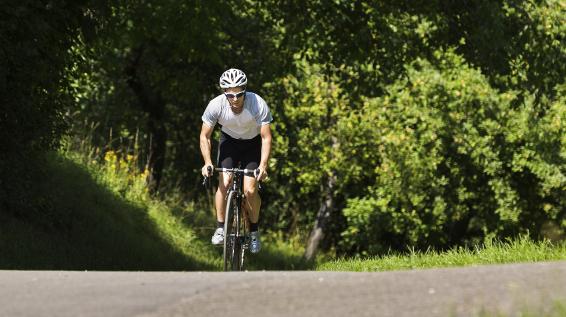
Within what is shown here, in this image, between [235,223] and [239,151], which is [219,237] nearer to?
[235,223]

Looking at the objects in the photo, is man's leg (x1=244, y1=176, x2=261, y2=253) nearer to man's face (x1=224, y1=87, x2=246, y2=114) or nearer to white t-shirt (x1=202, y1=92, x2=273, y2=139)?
white t-shirt (x1=202, y1=92, x2=273, y2=139)

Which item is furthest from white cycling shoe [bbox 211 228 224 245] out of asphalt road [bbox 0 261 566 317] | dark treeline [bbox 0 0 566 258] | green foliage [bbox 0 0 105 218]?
dark treeline [bbox 0 0 566 258]

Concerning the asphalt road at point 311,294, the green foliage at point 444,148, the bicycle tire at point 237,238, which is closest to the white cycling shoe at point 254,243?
the bicycle tire at point 237,238

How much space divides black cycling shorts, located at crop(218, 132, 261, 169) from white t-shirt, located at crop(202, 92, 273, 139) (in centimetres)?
24

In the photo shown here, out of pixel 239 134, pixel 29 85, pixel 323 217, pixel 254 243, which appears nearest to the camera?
pixel 239 134

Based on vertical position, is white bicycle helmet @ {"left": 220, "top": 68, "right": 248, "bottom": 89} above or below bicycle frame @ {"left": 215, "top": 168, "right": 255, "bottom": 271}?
above

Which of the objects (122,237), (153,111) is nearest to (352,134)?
(153,111)

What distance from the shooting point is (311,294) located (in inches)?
252

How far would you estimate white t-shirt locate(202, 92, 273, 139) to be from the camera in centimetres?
1050

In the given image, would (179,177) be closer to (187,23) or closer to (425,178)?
(425,178)

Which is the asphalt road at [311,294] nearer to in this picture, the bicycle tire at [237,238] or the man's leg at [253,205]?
the man's leg at [253,205]

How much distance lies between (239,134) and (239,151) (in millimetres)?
220

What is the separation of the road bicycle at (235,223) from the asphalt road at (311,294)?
3.28 meters

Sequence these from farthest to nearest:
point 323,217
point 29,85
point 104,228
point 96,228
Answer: point 323,217 < point 104,228 < point 96,228 < point 29,85
